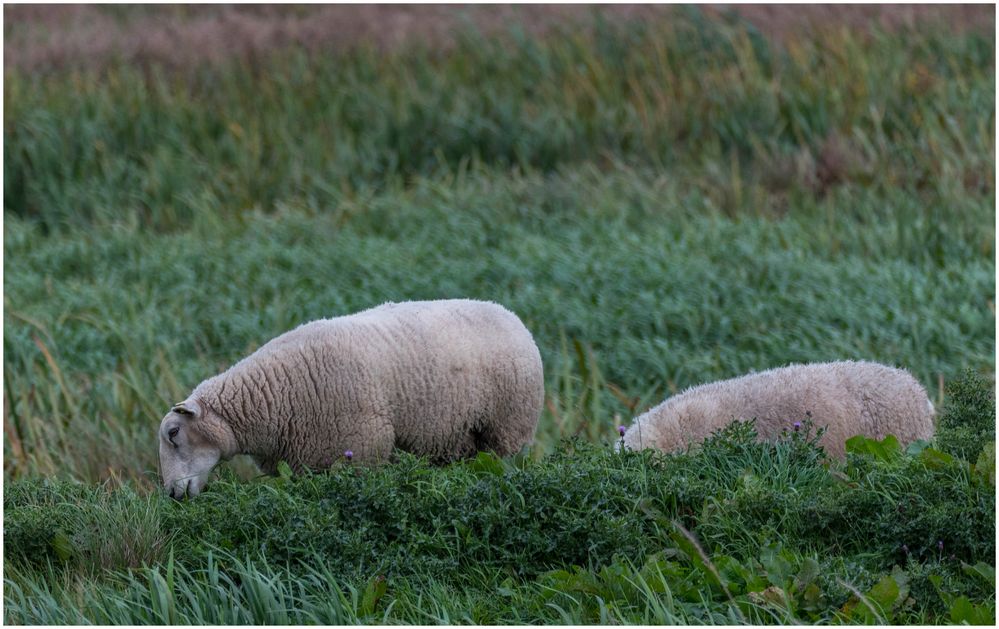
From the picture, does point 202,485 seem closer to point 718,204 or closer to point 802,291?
point 802,291

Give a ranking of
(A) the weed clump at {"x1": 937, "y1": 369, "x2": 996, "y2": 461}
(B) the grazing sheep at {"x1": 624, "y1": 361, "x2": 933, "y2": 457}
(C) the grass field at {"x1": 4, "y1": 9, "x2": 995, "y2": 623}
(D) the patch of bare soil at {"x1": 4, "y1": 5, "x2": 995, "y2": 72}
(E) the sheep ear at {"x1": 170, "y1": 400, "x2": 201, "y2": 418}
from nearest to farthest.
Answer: (C) the grass field at {"x1": 4, "y1": 9, "x2": 995, "y2": 623} → (A) the weed clump at {"x1": 937, "y1": 369, "x2": 996, "y2": 461} → (E) the sheep ear at {"x1": 170, "y1": 400, "x2": 201, "y2": 418} → (B) the grazing sheep at {"x1": 624, "y1": 361, "x2": 933, "y2": 457} → (D) the patch of bare soil at {"x1": 4, "y1": 5, "x2": 995, "y2": 72}

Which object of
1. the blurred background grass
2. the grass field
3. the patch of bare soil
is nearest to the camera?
the grass field

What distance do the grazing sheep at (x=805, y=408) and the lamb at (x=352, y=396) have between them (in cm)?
62

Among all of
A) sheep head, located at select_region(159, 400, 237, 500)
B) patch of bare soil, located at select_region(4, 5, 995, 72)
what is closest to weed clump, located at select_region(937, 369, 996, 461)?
sheep head, located at select_region(159, 400, 237, 500)

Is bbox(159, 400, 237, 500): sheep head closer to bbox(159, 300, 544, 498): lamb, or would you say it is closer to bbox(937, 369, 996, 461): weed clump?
bbox(159, 300, 544, 498): lamb

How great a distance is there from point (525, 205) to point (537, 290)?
1.95 meters

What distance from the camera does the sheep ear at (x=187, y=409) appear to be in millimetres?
4914

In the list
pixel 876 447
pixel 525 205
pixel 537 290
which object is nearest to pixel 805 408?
pixel 876 447

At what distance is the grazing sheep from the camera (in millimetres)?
5199

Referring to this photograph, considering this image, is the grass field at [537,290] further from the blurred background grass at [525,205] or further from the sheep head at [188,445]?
the sheep head at [188,445]

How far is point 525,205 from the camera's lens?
396 inches

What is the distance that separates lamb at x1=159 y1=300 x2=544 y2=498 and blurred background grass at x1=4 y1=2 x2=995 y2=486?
2.62 feet

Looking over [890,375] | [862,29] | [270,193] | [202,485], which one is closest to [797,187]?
[862,29]

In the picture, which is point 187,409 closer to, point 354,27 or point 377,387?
point 377,387
